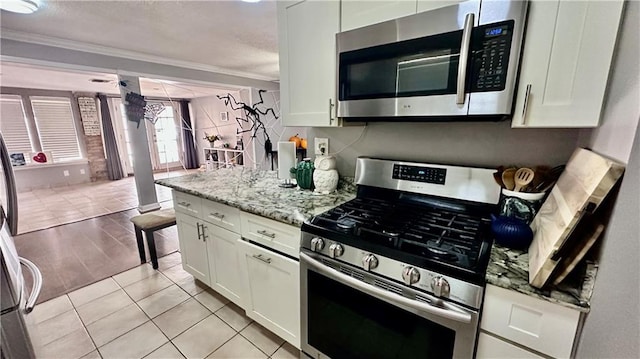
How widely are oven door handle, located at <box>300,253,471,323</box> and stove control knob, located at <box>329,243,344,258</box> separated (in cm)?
7

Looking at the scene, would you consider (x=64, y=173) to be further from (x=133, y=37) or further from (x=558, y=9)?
(x=558, y=9)

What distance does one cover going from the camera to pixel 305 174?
1.77 m

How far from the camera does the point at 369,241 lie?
105 cm

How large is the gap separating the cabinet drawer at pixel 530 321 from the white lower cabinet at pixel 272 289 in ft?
2.76

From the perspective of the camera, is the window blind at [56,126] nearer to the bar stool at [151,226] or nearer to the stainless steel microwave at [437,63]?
the bar stool at [151,226]

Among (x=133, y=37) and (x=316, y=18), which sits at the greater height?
(x=133, y=37)

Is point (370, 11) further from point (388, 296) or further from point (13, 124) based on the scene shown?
point (13, 124)

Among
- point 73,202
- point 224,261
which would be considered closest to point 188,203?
point 224,261

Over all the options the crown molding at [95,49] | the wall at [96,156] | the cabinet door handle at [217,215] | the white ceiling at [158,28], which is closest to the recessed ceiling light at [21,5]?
the white ceiling at [158,28]

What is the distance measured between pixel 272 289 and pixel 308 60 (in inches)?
53.1

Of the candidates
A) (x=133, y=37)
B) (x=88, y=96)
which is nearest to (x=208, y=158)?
(x=88, y=96)

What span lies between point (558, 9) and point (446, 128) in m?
0.63

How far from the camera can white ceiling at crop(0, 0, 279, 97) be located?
226 centimetres

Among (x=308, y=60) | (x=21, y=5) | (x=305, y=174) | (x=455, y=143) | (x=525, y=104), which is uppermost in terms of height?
(x=21, y=5)
